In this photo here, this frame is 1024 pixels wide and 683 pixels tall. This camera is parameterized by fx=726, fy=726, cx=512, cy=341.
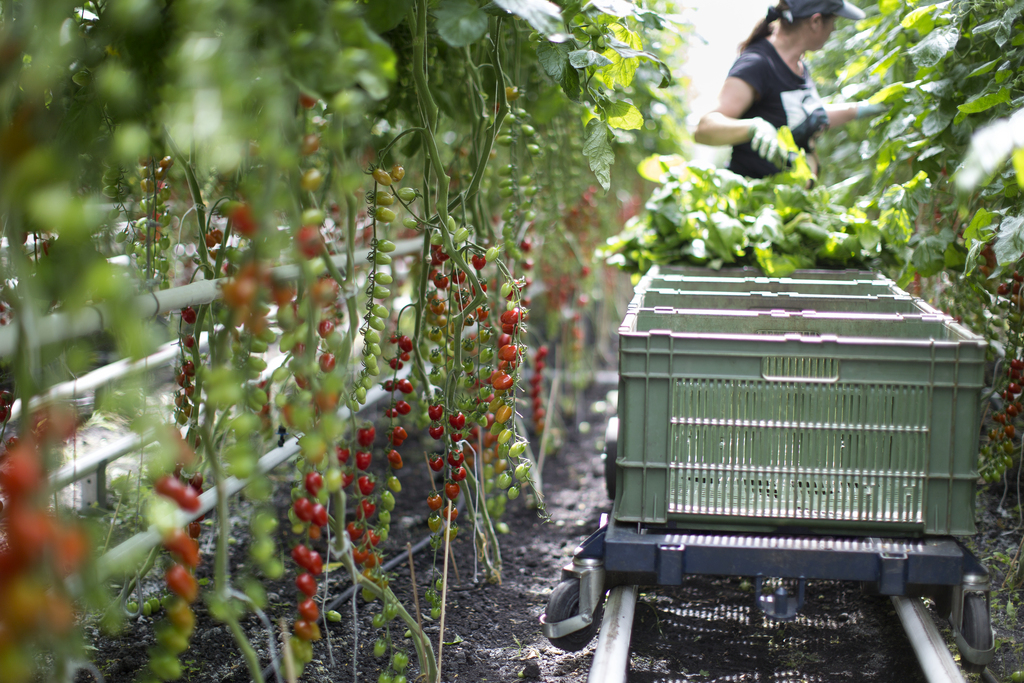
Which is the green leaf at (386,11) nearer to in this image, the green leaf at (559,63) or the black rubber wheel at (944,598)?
the green leaf at (559,63)

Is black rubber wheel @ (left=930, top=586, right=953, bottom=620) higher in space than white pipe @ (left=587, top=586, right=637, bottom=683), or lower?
higher

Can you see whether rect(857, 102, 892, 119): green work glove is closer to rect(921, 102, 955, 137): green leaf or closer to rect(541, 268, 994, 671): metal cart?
rect(921, 102, 955, 137): green leaf

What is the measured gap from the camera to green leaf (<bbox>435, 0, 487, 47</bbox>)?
0.93 meters

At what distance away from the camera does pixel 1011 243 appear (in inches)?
47.0

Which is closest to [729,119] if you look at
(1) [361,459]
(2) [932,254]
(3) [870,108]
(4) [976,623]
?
(3) [870,108]

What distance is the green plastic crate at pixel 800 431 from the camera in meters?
1.17

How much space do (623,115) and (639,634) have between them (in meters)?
1.05

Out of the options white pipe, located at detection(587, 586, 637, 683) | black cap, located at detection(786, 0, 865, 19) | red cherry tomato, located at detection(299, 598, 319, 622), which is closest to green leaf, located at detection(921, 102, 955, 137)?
→ black cap, located at detection(786, 0, 865, 19)

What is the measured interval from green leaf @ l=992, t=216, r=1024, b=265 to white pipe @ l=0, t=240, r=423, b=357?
113cm

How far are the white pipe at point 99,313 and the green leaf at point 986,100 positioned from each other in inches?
52.0

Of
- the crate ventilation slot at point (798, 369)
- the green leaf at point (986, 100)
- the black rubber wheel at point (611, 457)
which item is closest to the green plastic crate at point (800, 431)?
the crate ventilation slot at point (798, 369)

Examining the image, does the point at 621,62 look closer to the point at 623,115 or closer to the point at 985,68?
the point at 623,115

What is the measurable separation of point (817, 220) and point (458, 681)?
1.44 meters

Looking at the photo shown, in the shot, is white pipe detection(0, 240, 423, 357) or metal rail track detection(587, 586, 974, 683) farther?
metal rail track detection(587, 586, 974, 683)
